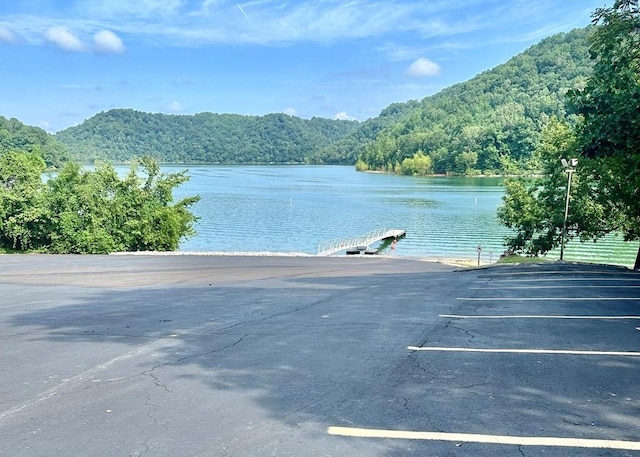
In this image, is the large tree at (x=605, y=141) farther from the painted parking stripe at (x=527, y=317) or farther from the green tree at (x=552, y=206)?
the painted parking stripe at (x=527, y=317)

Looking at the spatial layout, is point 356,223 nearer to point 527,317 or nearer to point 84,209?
point 84,209

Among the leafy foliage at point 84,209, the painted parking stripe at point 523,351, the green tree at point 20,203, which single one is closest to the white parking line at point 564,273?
the painted parking stripe at point 523,351

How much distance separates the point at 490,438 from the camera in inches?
163

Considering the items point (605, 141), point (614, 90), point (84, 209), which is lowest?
point (84, 209)

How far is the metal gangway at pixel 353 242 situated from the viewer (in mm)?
42741

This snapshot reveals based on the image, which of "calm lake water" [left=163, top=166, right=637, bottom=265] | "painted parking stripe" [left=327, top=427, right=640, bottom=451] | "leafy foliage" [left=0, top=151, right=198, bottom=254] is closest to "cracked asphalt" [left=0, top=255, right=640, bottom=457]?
"painted parking stripe" [left=327, top=427, right=640, bottom=451]

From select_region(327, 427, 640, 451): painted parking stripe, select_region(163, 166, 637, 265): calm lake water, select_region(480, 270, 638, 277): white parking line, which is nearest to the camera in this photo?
select_region(327, 427, 640, 451): painted parking stripe

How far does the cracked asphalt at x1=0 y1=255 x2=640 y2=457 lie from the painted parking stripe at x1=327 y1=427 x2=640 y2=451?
0.02m

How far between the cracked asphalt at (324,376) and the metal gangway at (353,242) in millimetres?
29663

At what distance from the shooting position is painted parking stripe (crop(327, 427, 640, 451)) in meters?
4.03

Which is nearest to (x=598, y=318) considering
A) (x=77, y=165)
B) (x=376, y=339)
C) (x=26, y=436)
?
(x=376, y=339)

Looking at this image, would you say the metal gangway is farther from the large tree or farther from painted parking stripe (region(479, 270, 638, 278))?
painted parking stripe (region(479, 270, 638, 278))

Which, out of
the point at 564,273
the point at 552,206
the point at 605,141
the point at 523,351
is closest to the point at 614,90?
the point at 605,141

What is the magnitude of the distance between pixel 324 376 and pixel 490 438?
6.80 ft
